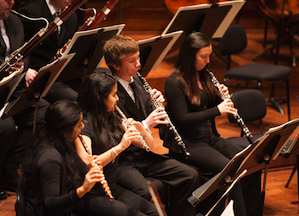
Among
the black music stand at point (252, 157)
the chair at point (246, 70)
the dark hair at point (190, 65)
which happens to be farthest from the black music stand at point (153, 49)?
the chair at point (246, 70)

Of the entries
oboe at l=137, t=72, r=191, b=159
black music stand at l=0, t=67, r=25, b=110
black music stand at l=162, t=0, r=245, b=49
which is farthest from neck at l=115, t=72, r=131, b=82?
black music stand at l=162, t=0, r=245, b=49

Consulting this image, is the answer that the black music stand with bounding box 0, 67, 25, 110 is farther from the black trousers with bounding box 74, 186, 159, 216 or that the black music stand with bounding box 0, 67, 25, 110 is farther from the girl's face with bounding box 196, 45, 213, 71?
the girl's face with bounding box 196, 45, 213, 71

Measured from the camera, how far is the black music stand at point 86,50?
7.58 feet

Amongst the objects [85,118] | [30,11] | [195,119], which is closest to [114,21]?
[30,11]

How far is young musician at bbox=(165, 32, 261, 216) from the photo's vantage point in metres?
2.39

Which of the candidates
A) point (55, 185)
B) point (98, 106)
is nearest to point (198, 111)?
point (98, 106)

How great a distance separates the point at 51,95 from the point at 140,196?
3.75ft

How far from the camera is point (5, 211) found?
2.18 metres

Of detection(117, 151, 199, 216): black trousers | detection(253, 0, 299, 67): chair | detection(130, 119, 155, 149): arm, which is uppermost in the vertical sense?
detection(130, 119, 155, 149): arm

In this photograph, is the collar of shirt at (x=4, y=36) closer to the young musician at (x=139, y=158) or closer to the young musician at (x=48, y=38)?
the young musician at (x=48, y=38)

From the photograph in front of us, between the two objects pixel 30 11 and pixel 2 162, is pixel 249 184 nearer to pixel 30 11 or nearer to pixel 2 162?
pixel 2 162

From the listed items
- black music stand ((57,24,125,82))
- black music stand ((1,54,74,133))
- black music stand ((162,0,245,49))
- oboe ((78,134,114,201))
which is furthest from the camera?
black music stand ((162,0,245,49))

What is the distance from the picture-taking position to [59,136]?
165 cm

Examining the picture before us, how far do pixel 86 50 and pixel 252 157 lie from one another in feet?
4.05
